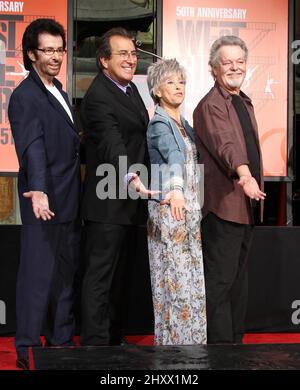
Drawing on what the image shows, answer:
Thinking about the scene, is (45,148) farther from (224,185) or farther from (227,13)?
(227,13)

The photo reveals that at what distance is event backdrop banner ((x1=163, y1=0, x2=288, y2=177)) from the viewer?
14.0 ft

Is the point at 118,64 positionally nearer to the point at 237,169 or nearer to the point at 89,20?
the point at 237,169

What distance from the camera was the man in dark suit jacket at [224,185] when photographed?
3.20 m

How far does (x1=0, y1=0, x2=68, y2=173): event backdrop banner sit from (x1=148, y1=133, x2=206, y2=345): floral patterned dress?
1254 mm

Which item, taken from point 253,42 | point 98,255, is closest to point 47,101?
point 98,255

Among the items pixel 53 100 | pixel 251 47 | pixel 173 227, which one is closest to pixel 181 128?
pixel 173 227

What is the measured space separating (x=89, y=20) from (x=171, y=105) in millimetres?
1241

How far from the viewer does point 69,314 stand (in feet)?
10.8

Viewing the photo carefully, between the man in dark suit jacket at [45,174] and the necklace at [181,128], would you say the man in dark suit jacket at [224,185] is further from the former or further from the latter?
the man in dark suit jacket at [45,174]

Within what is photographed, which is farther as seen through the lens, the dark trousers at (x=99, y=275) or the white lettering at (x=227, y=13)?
the white lettering at (x=227, y=13)

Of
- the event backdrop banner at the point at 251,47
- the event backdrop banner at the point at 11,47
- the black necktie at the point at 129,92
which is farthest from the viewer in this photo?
the event backdrop banner at the point at 251,47

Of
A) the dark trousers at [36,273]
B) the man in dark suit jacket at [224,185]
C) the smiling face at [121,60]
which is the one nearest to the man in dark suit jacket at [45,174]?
the dark trousers at [36,273]

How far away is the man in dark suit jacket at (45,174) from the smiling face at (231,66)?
2.09 ft

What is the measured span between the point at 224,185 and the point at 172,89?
0.43 m
